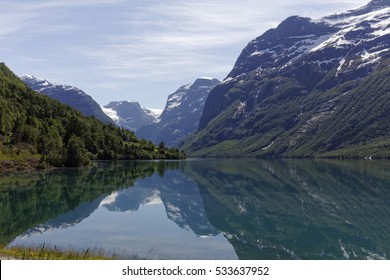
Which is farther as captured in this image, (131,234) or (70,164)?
(70,164)

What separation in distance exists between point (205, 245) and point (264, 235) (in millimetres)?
10365

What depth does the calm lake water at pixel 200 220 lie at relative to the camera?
153 ft

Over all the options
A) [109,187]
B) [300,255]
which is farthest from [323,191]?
[300,255]

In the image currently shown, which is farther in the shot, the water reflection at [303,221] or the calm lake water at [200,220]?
the water reflection at [303,221]

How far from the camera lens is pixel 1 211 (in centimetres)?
6397

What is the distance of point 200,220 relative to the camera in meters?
65.9

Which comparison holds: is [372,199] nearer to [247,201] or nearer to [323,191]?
[323,191]

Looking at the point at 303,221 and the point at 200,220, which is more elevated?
the point at 200,220

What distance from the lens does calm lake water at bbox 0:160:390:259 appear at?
46750 mm

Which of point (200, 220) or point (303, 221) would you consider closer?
point (303, 221)

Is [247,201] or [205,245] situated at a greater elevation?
[205,245]

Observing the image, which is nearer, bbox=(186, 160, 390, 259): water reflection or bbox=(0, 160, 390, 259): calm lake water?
bbox=(0, 160, 390, 259): calm lake water
